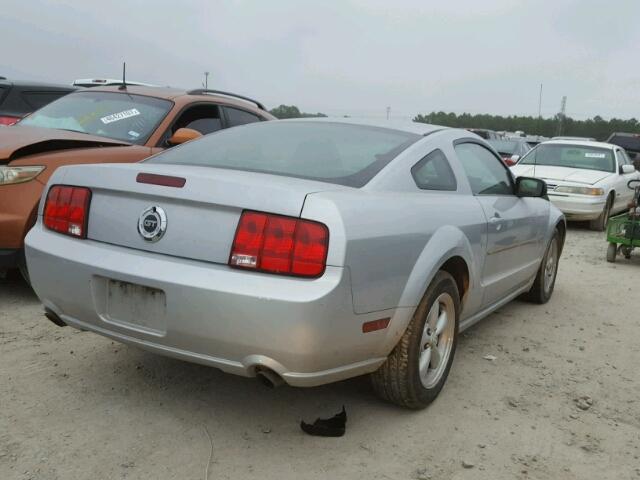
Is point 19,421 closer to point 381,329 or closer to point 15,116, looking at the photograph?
point 381,329

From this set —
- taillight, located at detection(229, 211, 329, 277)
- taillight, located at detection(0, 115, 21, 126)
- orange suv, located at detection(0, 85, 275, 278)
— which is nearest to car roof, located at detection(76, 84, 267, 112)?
orange suv, located at detection(0, 85, 275, 278)

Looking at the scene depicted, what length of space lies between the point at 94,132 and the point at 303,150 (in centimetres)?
280

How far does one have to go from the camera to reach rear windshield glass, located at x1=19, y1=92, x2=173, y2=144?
542 centimetres

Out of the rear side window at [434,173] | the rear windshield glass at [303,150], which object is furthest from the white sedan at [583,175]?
Result: the rear windshield glass at [303,150]

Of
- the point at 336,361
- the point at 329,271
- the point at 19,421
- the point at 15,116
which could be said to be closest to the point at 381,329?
the point at 336,361

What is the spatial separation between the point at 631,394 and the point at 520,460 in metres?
1.20

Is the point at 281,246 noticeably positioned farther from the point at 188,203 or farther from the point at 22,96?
the point at 22,96

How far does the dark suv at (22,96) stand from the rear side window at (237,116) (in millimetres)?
2910

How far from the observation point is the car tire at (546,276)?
5328mm

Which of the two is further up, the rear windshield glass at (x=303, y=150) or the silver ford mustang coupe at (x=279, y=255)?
the rear windshield glass at (x=303, y=150)

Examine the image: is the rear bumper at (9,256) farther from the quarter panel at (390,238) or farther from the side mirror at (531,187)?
the side mirror at (531,187)

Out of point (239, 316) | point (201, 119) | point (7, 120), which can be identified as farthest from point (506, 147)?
point (239, 316)

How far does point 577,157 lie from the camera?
38.5 feet

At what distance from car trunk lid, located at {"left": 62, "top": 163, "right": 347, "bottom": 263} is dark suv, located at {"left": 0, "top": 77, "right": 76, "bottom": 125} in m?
5.49
